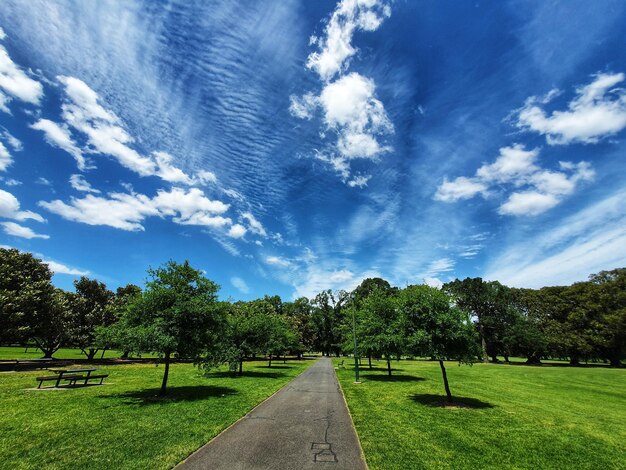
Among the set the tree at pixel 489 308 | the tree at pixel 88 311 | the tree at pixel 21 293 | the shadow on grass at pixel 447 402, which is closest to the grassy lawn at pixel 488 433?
the shadow on grass at pixel 447 402

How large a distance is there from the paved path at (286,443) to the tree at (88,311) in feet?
97.2

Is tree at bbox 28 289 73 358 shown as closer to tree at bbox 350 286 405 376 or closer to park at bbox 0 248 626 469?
park at bbox 0 248 626 469

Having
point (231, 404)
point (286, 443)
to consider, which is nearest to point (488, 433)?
point (286, 443)

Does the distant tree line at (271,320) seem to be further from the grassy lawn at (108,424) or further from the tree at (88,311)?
the grassy lawn at (108,424)

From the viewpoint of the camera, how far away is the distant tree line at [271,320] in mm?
13914

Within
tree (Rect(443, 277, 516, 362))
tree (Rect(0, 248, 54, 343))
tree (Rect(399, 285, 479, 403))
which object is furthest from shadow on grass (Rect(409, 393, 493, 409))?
tree (Rect(443, 277, 516, 362))

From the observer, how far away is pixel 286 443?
26.4 ft

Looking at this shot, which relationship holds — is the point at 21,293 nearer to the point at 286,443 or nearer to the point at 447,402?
the point at 286,443

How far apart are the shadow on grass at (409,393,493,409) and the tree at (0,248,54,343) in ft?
100

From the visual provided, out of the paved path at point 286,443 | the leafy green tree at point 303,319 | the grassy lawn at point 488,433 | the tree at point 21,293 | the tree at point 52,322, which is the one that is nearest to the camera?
the paved path at point 286,443

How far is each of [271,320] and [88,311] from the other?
79.9 ft

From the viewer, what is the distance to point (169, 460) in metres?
6.61

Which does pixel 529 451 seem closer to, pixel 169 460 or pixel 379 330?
pixel 169 460

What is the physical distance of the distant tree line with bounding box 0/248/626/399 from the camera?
1391 cm
